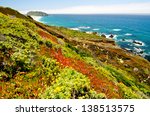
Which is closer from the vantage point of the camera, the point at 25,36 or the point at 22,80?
the point at 22,80

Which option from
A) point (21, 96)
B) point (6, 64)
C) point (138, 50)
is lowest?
point (138, 50)

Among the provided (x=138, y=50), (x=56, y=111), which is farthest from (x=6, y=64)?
(x=138, y=50)

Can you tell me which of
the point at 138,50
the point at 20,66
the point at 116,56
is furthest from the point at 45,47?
the point at 138,50

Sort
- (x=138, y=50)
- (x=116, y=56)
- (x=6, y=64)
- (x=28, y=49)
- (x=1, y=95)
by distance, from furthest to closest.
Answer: (x=138, y=50) < (x=116, y=56) < (x=28, y=49) < (x=6, y=64) < (x=1, y=95)

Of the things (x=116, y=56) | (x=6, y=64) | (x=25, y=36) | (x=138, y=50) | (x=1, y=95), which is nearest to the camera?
(x=1, y=95)

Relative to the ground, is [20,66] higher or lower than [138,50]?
higher

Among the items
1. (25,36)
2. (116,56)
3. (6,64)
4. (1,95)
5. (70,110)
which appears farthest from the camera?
(116,56)

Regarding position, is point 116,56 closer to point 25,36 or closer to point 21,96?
point 25,36

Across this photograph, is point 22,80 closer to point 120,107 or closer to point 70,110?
point 70,110

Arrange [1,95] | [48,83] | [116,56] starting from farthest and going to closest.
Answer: [116,56]
[48,83]
[1,95]

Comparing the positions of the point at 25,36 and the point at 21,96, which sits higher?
the point at 25,36
